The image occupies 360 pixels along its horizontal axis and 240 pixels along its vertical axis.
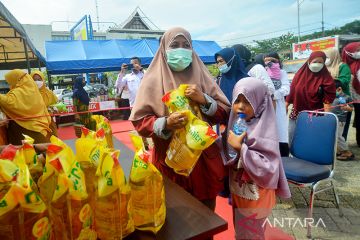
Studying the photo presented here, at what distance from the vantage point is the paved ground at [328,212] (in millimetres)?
2115

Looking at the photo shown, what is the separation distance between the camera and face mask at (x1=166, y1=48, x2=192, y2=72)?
58.2 inches

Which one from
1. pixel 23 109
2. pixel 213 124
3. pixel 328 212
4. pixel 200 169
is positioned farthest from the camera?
pixel 23 109

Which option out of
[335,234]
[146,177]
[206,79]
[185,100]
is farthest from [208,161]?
[335,234]

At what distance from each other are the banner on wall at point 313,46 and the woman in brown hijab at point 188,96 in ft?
56.6

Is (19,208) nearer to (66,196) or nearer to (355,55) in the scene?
(66,196)

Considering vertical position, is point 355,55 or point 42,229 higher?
point 355,55

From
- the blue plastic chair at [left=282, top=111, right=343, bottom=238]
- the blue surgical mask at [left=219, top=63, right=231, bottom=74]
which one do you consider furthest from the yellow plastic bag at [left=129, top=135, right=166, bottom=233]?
the blue surgical mask at [left=219, top=63, right=231, bottom=74]

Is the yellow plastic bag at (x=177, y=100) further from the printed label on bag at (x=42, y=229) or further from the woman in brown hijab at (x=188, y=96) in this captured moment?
the printed label on bag at (x=42, y=229)

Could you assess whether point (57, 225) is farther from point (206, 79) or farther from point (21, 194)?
point (206, 79)

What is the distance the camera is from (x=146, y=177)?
2.74 feet

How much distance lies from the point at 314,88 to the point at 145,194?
3142 mm

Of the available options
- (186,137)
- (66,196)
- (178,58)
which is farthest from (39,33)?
(66,196)

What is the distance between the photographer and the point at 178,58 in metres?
1.48

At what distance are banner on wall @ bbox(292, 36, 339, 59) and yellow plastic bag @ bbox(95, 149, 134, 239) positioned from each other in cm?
1812
